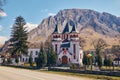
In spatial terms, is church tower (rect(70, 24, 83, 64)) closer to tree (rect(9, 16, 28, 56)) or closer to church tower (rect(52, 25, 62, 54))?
church tower (rect(52, 25, 62, 54))

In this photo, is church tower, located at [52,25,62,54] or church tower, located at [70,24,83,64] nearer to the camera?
church tower, located at [70,24,83,64]

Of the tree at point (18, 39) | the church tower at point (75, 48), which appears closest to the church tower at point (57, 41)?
the church tower at point (75, 48)

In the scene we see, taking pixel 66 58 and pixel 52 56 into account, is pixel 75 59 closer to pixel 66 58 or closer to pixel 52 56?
pixel 66 58

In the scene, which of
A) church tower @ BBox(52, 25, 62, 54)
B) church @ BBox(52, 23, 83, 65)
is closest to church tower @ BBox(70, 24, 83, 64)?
church @ BBox(52, 23, 83, 65)

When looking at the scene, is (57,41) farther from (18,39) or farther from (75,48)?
(18,39)

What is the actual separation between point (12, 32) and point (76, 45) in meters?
26.5

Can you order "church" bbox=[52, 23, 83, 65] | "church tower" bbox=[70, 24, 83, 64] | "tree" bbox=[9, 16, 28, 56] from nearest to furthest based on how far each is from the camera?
"tree" bbox=[9, 16, 28, 56]
"church tower" bbox=[70, 24, 83, 64]
"church" bbox=[52, 23, 83, 65]

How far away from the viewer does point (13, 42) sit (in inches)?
3777

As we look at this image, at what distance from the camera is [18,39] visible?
94688 millimetres

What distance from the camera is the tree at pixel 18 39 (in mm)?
94438

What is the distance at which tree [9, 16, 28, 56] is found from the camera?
94.4 metres

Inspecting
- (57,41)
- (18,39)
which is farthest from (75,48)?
(18,39)

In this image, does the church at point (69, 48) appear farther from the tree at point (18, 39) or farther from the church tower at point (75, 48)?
the tree at point (18, 39)

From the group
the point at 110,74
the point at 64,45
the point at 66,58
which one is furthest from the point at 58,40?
the point at 110,74
